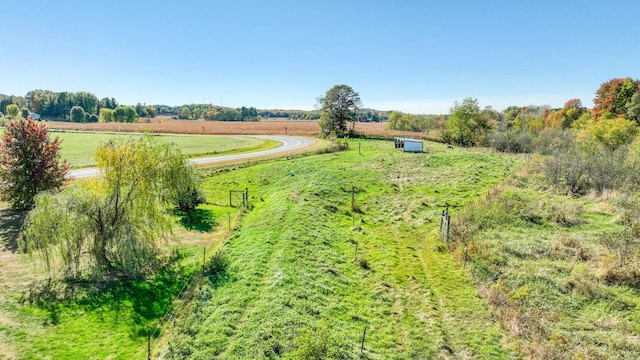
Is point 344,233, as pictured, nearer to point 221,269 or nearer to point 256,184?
point 221,269

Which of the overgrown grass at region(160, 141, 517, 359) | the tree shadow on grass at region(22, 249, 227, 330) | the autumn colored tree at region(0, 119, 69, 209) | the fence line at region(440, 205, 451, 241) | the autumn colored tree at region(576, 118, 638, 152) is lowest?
the tree shadow on grass at region(22, 249, 227, 330)

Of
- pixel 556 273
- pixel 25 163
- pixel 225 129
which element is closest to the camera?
pixel 556 273

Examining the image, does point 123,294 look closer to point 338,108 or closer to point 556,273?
point 556,273

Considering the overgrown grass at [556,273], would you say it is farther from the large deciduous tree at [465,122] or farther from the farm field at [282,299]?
the large deciduous tree at [465,122]

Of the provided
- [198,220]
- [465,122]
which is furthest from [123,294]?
[465,122]

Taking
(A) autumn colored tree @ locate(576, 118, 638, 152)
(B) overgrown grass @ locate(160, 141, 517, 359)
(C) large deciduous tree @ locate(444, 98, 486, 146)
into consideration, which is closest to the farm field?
(B) overgrown grass @ locate(160, 141, 517, 359)

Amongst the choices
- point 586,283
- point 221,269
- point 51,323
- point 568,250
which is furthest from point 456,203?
point 51,323

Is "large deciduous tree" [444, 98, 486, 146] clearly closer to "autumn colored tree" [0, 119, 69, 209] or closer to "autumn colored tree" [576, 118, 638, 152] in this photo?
"autumn colored tree" [576, 118, 638, 152]
